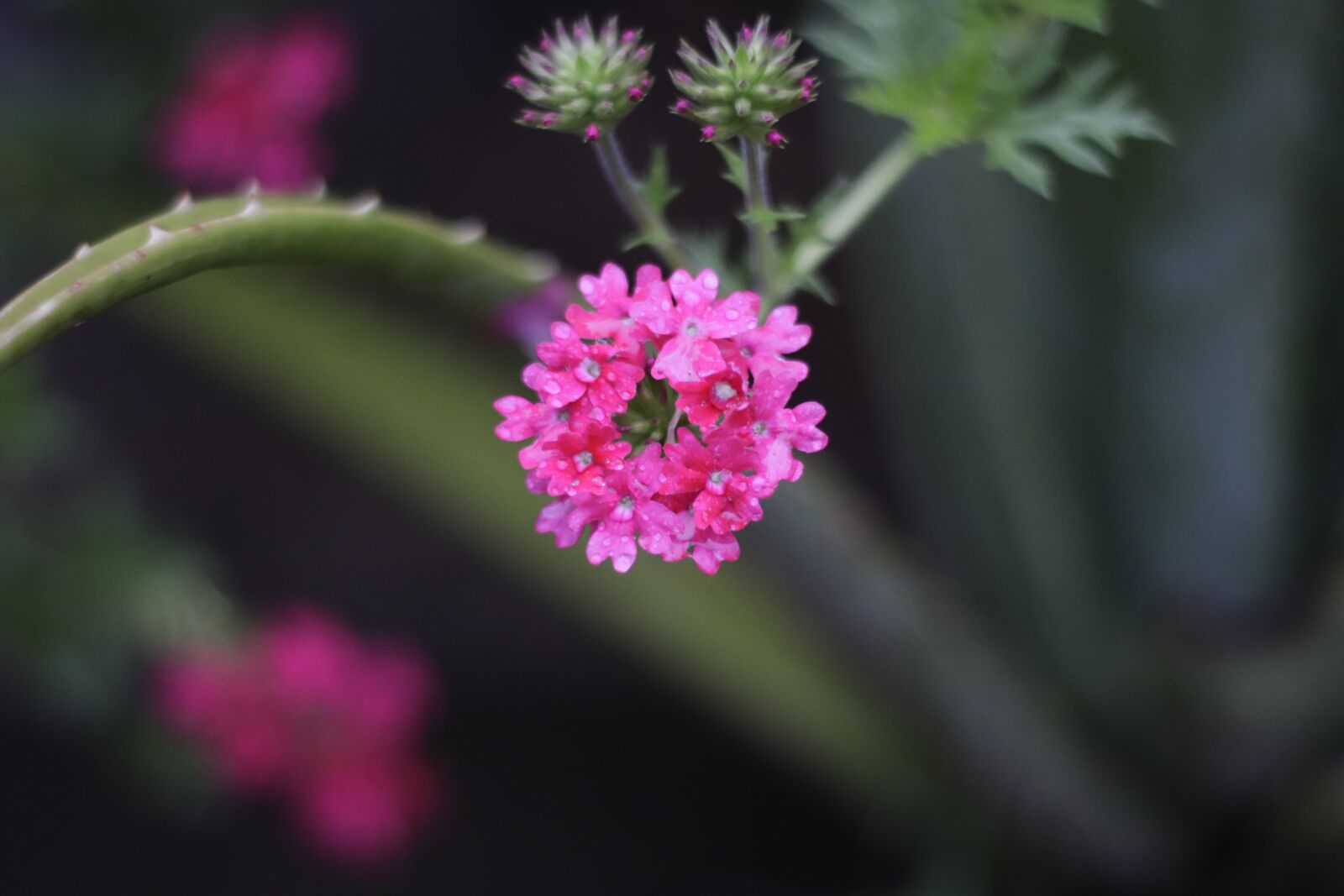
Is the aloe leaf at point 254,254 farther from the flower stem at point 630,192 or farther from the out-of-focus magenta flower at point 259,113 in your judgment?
the out-of-focus magenta flower at point 259,113

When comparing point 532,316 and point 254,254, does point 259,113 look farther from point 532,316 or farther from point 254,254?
point 254,254

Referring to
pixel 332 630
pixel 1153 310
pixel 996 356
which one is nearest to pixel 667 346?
pixel 1153 310

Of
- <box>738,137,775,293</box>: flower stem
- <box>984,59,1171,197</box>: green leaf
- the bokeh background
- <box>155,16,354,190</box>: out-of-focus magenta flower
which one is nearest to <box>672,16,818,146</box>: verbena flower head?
<box>738,137,775,293</box>: flower stem

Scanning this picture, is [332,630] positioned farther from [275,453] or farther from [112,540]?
[275,453]

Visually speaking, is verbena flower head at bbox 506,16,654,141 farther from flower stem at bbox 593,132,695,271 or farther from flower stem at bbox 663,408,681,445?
flower stem at bbox 663,408,681,445

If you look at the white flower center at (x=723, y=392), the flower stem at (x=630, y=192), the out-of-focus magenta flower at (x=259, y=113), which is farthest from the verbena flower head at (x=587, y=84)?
the out-of-focus magenta flower at (x=259, y=113)
